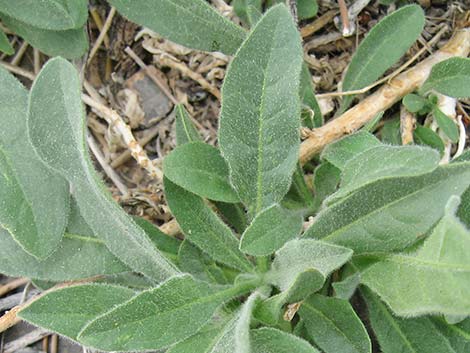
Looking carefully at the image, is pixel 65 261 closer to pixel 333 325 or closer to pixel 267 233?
pixel 267 233

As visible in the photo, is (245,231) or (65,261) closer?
(245,231)

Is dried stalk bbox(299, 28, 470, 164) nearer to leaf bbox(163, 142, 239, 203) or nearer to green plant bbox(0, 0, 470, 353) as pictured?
green plant bbox(0, 0, 470, 353)

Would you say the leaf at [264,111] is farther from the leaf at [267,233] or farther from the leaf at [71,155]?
the leaf at [71,155]

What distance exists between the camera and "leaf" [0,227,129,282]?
144 cm

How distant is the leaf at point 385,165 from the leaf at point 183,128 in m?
0.37

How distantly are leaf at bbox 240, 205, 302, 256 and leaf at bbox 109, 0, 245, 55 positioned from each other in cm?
43

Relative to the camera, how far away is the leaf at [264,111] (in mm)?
1274

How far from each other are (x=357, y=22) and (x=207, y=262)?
70cm

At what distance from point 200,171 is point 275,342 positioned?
379 mm

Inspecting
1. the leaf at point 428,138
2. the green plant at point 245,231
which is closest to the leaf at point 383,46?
the green plant at point 245,231

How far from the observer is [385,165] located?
1.18m

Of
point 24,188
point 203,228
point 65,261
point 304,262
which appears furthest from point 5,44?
point 304,262

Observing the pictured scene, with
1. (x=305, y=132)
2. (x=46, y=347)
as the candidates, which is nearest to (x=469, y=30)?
(x=305, y=132)

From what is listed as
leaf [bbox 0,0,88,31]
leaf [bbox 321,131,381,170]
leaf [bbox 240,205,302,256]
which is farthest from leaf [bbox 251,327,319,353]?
leaf [bbox 0,0,88,31]
